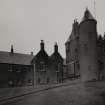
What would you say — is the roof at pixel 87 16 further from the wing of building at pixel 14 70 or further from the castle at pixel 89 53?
the wing of building at pixel 14 70

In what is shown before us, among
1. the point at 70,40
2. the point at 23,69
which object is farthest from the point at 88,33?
the point at 23,69

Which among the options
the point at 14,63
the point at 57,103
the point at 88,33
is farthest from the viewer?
the point at 14,63

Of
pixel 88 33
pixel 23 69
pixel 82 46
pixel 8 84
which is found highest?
pixel 88 33

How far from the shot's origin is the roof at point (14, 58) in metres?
39.2

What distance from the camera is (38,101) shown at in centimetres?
1869

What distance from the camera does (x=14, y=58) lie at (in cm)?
4084

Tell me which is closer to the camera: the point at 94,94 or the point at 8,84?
the point at 94,94

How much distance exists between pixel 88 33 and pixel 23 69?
16985 millimetres

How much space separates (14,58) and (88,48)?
17.5m

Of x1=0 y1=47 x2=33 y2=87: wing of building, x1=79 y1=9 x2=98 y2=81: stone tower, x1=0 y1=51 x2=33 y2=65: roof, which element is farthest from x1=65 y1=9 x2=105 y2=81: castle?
x1=0 y1=51 x2=33 y2=65: roof

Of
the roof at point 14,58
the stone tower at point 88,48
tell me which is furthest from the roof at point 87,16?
the roof at point 14,58

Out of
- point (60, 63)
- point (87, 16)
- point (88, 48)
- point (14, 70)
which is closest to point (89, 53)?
point (88, 48)

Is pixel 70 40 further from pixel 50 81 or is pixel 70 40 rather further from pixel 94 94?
pixel 94 94

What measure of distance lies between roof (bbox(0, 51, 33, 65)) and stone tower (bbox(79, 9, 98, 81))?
542 inches
